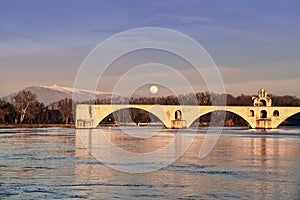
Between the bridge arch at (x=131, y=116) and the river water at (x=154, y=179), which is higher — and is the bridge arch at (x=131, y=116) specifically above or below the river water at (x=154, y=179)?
above

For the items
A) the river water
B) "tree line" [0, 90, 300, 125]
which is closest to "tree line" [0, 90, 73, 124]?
"tree line" [0, 90, 300, 125]

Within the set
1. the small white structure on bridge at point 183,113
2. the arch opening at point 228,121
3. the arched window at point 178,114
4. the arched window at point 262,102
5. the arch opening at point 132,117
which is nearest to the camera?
the small white structure on bridge at point 183,113

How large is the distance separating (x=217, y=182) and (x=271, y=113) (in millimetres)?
77719

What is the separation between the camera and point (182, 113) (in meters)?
90.3

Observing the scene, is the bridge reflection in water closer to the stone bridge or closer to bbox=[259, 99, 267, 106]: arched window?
the stone bridge

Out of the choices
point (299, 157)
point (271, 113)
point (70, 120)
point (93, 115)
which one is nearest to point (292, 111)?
point (271, 113)

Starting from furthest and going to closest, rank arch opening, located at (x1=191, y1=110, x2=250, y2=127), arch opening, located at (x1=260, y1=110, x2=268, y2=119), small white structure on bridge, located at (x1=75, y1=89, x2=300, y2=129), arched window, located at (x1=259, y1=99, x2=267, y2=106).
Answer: arch opening, located at (x1=191, y1=110, x2=250, y2=127) < arched window, located at (x1=259, y1=99, x2=267, y2=106) < arch opening, located at (x1=260, y1=110, x2=268, y2=119) < small white structure on bridge, located at (x1=75, y1=89, x2=300, y2=129)

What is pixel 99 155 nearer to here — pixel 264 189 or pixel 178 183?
pixel 178 183

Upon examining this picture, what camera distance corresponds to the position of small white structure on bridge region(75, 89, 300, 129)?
275 ft

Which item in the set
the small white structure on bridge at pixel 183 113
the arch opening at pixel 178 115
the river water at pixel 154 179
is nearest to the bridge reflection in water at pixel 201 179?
the river water at pixel 154 179

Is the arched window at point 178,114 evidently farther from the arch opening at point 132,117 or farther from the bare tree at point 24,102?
the arch opening at point 132,117

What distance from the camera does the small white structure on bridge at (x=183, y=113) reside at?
8375 centimetres

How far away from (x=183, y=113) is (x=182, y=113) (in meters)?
0.16

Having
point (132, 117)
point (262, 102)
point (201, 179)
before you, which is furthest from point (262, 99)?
point (201, 179)
